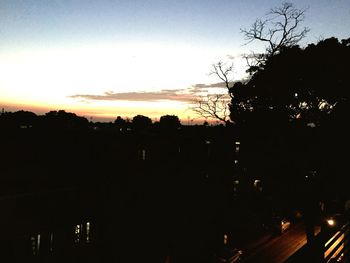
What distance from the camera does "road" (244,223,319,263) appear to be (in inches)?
899

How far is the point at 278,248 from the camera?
81.5ft

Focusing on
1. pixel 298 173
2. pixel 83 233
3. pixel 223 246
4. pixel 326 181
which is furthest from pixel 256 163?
pixel 83 233

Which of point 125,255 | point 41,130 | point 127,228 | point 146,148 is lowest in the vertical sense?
point 125,255

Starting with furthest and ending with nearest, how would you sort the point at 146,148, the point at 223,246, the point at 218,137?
the point at 218,137 < the point at 223,246 < the point at 146,148

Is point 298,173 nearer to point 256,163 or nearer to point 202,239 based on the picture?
point 256,163

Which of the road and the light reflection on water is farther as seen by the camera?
the road

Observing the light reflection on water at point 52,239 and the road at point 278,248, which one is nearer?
the light reflection on water at point 52,239

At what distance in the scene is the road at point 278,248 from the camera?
22.8 m

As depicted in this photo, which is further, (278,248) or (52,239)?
(278,248)

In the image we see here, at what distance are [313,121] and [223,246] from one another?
39.4ft

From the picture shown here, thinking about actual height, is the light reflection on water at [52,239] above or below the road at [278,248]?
above

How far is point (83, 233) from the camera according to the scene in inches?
466

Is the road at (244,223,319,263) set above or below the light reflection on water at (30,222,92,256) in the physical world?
below

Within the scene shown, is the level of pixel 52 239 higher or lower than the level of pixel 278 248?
higher
